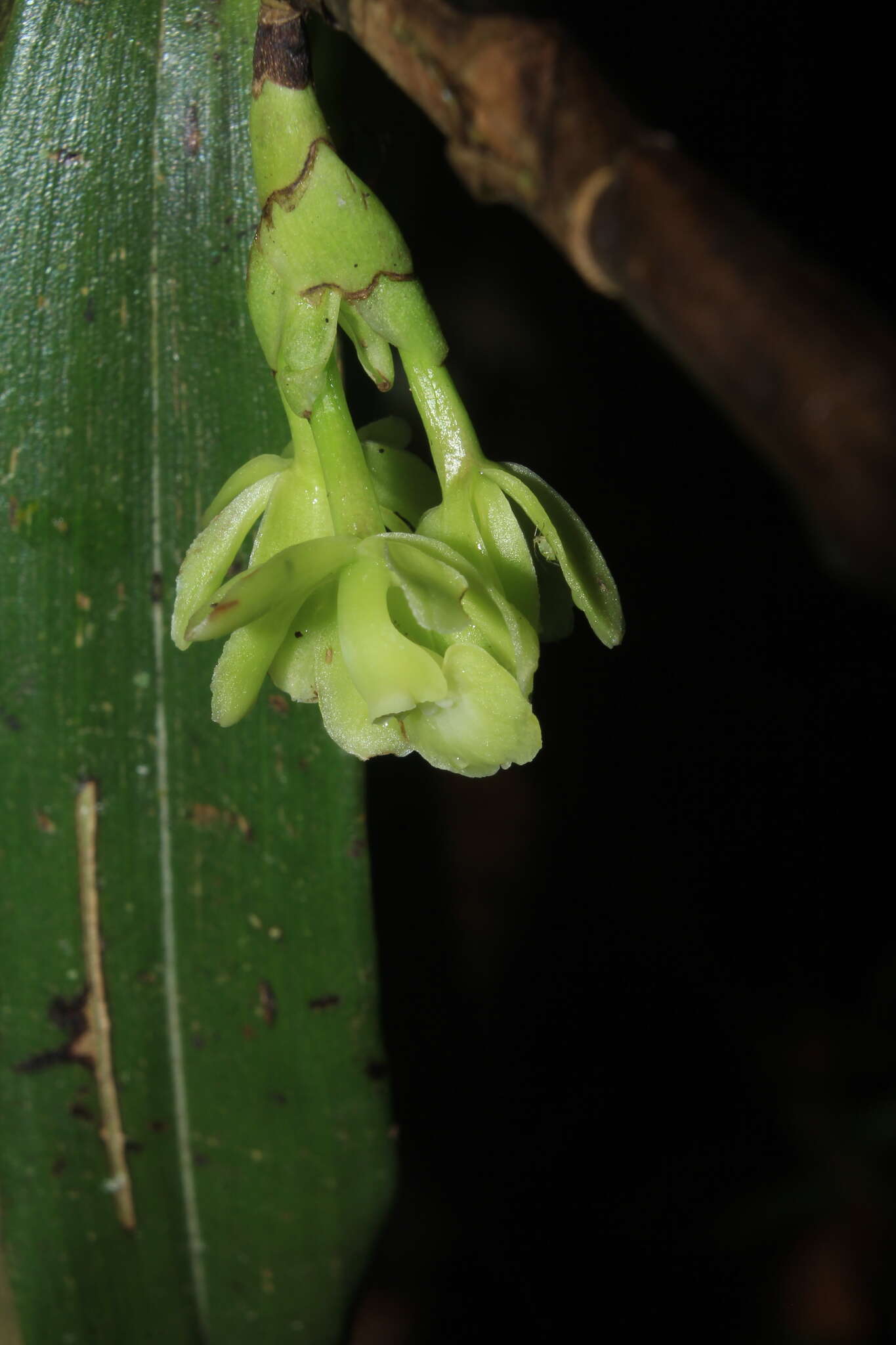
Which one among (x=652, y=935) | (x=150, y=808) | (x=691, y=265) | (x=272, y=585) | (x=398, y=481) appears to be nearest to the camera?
(x=691, y=265)

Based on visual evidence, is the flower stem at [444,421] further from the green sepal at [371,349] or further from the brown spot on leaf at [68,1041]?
the brown spot on leaf at [68,1041]

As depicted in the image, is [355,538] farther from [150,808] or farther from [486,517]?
[150,808]

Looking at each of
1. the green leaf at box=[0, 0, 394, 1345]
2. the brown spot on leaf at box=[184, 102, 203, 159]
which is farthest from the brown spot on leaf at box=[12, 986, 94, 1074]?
the brown spot on leaf at box=[184, 102, 203, 159]

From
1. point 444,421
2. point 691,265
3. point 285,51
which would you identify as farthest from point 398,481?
point 691,265

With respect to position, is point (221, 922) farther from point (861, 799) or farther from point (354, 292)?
point (861, 799)

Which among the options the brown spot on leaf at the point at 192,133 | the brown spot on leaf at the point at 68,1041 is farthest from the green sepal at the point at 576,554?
the brown spot on leaf at the point at 68,1041

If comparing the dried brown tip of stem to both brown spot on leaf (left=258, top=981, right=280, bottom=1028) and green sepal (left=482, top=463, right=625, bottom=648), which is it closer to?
green sepal (left=482, top=463, right=625, bottom=648)
